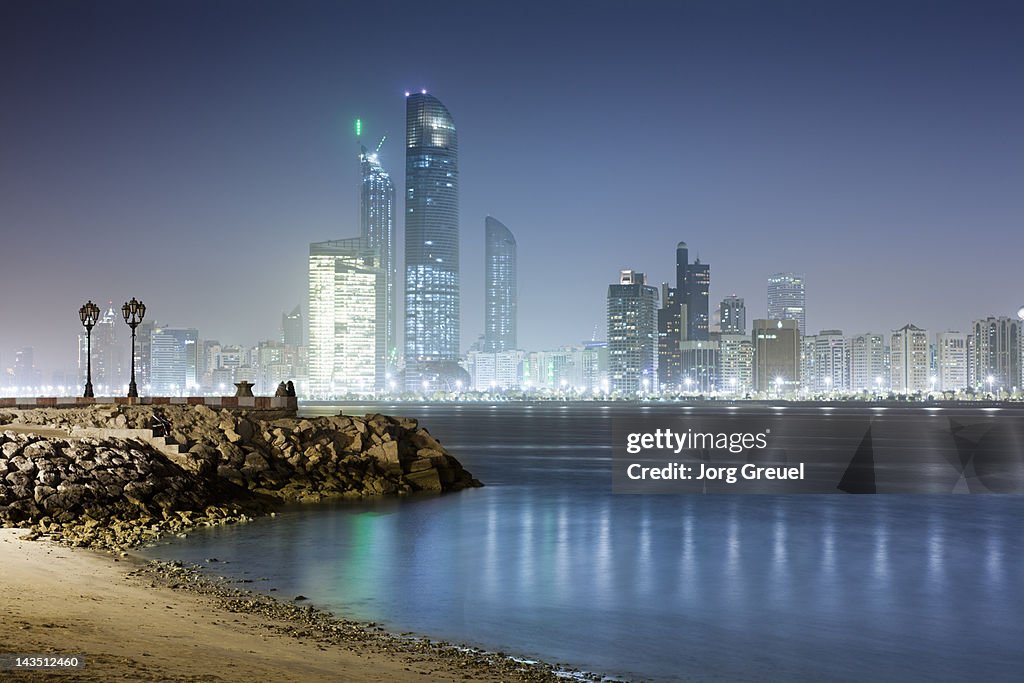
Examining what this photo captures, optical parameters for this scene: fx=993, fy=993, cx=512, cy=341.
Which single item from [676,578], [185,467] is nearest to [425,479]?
[185,467]

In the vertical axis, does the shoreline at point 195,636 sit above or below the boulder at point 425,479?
above

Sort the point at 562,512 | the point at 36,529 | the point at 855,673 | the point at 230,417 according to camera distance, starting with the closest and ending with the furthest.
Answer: the point at 855,673 < the point at 36,529 < the point at 562,512 < the point at 230,417

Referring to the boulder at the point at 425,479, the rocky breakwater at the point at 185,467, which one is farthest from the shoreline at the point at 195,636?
the boulder at the point at 425,479

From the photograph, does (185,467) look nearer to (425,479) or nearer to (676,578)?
(425,479)

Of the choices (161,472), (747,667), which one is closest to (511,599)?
(747,667)

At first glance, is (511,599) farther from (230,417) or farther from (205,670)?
(230,417)

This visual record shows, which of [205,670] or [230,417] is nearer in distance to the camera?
[205,670]

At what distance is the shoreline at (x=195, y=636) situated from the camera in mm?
10141

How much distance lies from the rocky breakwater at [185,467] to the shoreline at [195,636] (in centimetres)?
489

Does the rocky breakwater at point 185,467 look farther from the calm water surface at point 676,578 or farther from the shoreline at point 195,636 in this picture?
the shoreline at point 195,636

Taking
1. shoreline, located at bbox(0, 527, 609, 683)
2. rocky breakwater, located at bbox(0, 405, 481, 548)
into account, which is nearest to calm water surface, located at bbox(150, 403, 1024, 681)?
shoreline, located at bbox(0, 527, 609, 683)

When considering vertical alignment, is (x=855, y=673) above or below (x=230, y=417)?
below

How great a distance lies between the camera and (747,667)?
1317 centimetres

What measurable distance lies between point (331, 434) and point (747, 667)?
26.6 metres
